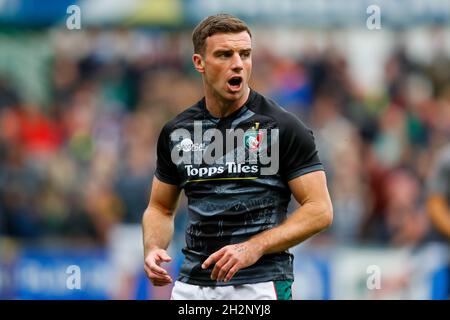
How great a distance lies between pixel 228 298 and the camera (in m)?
6.95

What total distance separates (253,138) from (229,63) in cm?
49

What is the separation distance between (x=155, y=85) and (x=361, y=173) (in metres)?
3.90

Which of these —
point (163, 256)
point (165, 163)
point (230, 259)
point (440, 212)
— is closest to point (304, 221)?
point (230, 259)

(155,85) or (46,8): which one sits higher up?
(46,8)

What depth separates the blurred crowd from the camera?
13.4m

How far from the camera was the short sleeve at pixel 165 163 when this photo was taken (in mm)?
7348

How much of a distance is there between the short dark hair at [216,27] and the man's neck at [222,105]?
0.99 ft

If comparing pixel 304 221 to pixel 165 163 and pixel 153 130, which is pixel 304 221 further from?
pixel 153 130

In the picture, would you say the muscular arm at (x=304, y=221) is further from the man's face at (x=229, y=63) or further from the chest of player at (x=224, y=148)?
the man's face at (x=229, y=63)

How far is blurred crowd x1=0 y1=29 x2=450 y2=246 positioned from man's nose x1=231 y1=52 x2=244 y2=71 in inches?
217

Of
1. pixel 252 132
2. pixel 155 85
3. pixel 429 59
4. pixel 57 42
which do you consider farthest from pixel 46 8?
pixel 252 132

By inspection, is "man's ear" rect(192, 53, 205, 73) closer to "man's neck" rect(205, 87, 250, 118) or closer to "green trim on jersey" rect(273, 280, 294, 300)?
"man's neck" rect(205, 87, 250, 118)
